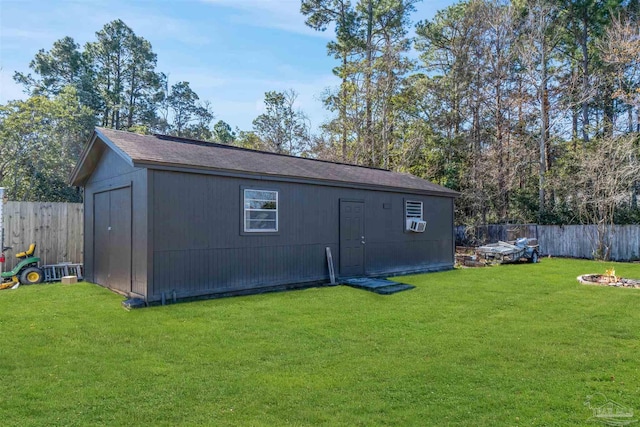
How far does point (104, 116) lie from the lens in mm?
23000

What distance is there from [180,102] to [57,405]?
27989 mm

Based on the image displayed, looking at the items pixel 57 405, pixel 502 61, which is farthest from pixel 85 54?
pixel 57 405

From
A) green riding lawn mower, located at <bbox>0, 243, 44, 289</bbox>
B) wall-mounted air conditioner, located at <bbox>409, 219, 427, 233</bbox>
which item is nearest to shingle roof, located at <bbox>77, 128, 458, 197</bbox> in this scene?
wall-mounted air conditioner, located at <bbox>409, 219, 427, 233</bbox>

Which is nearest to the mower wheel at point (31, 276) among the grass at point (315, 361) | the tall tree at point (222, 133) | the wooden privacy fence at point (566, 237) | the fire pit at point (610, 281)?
the grass at point (315, 361)

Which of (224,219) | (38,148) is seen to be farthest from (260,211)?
(38,148)

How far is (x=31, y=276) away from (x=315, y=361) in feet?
24.8

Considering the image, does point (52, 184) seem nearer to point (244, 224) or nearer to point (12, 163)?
point (12, 163)

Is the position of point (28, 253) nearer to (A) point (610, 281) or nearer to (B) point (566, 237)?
(A) point (610, 281)

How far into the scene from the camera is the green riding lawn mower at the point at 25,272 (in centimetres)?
811

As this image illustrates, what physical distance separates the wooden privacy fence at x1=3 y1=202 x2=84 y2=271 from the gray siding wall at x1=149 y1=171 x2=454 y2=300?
4565 millimetres

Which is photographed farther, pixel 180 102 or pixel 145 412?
pixel 180 102

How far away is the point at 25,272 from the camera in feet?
26.9

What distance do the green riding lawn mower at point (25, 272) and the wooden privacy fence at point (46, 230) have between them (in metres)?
0.32

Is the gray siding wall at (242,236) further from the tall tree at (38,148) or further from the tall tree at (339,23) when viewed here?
the tall tree at (339,23)
